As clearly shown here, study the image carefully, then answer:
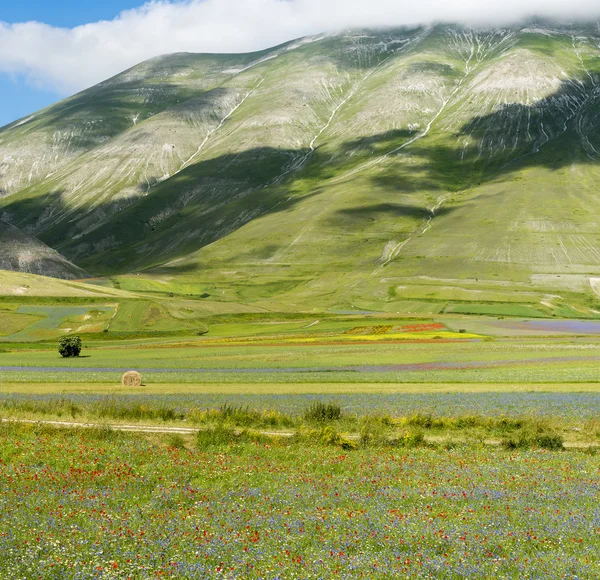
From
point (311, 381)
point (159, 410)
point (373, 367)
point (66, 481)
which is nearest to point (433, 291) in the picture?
point (373, 367)

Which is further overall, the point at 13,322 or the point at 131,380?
the point at 13,322

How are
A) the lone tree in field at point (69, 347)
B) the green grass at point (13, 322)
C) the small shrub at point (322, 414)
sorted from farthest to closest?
the green grass at point (13, 322), the lone tree in field at point (69, 347), the small shrub at point (322, 414)

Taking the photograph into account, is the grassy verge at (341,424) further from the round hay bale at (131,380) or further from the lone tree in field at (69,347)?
the lone tree in field at (69,347)

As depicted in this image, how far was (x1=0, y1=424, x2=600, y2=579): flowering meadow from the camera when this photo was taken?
14812 mm

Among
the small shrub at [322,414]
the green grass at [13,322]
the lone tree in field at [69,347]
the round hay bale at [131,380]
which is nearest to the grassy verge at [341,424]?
the small shrub at [322,414]

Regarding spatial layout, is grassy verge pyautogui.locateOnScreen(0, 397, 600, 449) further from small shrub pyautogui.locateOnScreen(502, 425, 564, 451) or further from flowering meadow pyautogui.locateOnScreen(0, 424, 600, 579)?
flowering meadow pyautogui.locateOnScreen(0, 424, 600, 579)

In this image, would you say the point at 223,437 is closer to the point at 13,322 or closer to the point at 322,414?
the point at 322,414

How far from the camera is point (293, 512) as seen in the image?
18.5 meters

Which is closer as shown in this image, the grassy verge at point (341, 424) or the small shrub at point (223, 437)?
the small shrub at point (223, 437)

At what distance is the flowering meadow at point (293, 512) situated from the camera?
1481 cm

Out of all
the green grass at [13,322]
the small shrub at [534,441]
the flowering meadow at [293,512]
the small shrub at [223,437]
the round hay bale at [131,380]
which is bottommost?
the green grass at [13,322]

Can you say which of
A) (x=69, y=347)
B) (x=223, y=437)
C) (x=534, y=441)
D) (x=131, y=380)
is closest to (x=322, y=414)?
(x=223, y=437)

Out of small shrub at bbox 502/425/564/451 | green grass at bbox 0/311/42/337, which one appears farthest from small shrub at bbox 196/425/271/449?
green grass at bbox 0/311/42/337

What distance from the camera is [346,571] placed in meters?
14.6
